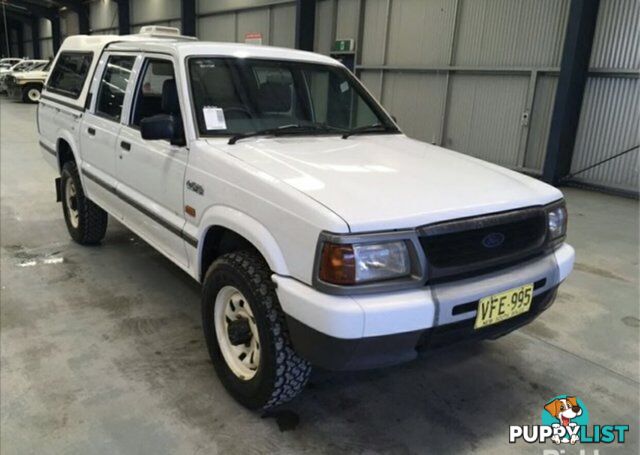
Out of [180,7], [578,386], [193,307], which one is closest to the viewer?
[578,386]

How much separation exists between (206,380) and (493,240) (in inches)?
62.7

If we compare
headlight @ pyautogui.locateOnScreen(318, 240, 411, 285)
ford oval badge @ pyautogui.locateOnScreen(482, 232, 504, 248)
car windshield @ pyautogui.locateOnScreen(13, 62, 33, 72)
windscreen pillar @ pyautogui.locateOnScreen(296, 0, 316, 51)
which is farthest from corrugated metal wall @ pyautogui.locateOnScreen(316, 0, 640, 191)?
car windshield @ pyautogui.locateOnScreen(13, 62, 33, 72)

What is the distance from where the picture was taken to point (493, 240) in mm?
2238

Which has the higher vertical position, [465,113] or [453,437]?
[465,113]

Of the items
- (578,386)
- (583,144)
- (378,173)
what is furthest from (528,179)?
(583,144)

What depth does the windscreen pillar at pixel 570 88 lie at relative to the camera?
759 cm

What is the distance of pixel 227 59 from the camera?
3119 millimetres

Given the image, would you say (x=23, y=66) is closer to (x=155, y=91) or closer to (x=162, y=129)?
(x=155, y=91)

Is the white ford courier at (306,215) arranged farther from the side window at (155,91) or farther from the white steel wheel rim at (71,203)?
the white steel wheel rim at (71,203)

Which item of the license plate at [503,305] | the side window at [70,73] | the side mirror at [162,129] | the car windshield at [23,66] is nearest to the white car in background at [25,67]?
the car windshield at [23,66]

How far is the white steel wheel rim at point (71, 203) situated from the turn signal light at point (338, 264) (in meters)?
3.42

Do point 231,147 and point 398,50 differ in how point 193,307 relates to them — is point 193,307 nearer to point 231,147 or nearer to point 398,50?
point 231,147

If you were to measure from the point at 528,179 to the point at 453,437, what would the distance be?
1367 millimetres

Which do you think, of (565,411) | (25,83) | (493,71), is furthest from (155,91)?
(25,83)
